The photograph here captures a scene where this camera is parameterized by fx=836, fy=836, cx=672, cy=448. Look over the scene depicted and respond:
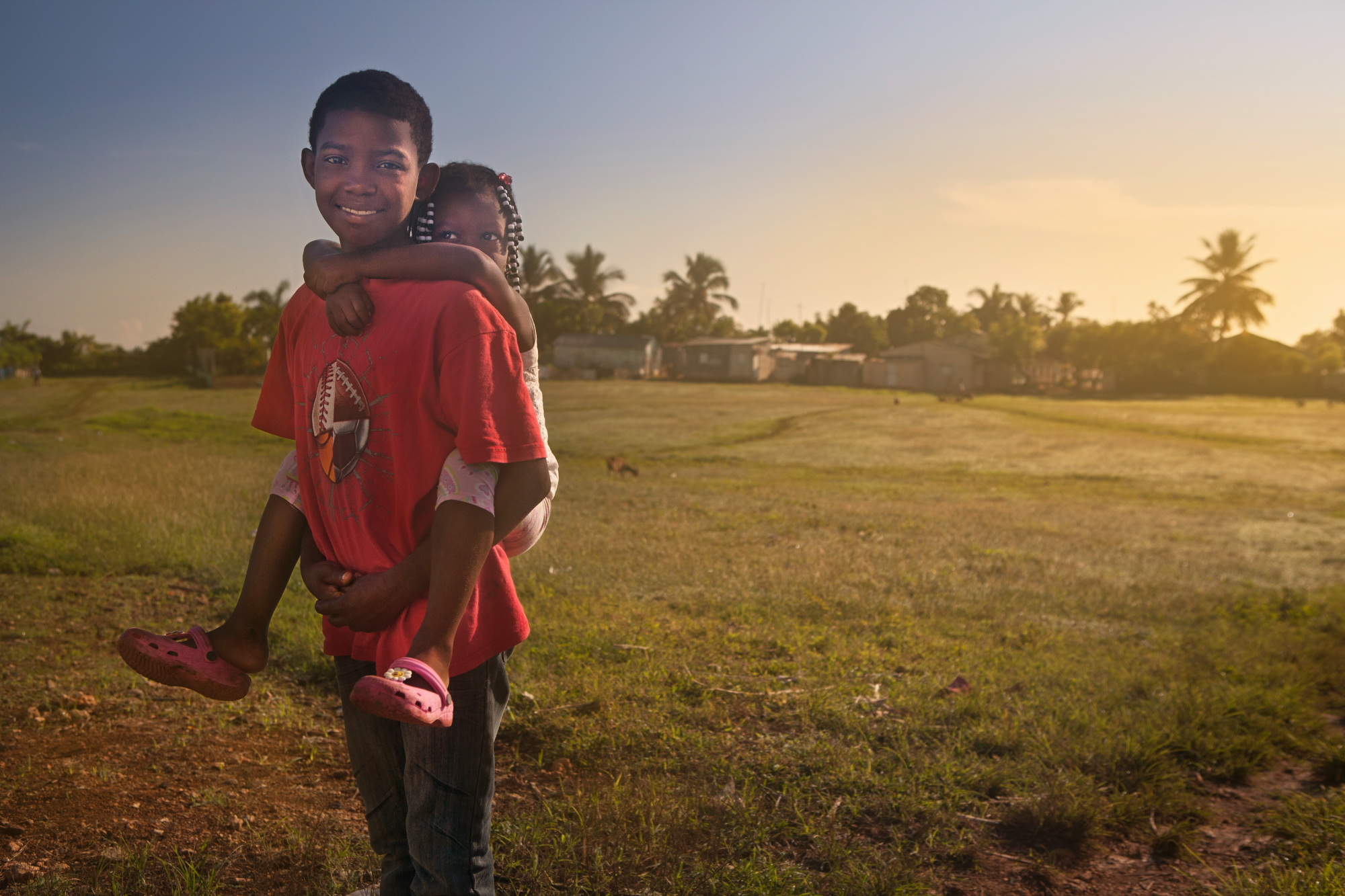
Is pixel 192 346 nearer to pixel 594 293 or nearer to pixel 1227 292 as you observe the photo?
pixel 594 293

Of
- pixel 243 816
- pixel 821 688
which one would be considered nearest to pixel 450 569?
pixel 243 816

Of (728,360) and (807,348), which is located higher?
(807,348)

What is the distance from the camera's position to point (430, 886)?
1794 mm

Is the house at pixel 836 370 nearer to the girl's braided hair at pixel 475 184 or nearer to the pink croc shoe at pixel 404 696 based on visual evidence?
the girl's braided hair at pixel 475 184

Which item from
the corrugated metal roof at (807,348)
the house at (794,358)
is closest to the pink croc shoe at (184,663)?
the house at (794,358)

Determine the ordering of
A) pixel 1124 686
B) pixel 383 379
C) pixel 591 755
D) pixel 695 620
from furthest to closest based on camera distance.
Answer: pixel 695 620 < pixel 1124 686 < pixel 591 755 < pixel 383 379

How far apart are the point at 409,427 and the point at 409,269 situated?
0.33 m

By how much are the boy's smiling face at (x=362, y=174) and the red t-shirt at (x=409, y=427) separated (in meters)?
0.16

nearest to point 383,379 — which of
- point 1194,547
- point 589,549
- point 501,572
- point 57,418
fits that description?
point 501,572

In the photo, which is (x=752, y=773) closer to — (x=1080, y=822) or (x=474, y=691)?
(x=1080, y=822)

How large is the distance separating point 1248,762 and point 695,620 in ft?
10.5

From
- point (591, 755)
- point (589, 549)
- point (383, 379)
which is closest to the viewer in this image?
point (383, 379)

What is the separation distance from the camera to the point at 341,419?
1.82 meters

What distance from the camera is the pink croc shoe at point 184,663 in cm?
178
